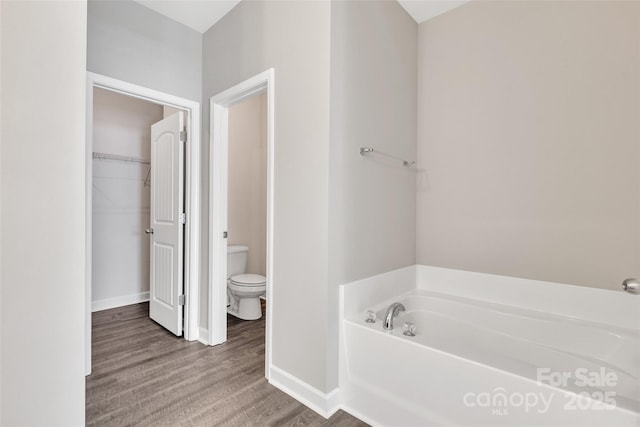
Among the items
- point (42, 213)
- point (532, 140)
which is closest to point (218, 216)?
point (42, 213)

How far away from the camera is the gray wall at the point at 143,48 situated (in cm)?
212

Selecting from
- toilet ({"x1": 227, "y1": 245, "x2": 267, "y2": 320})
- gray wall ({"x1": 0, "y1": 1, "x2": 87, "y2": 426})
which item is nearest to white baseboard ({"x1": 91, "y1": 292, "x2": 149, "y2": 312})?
toilet ({"x1": 227, "y1": 245, "x2": 267, "y2": 320})

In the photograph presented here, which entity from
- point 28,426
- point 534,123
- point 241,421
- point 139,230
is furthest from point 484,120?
point 139,230

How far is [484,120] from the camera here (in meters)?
2.23

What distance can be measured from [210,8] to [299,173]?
1.54 metres

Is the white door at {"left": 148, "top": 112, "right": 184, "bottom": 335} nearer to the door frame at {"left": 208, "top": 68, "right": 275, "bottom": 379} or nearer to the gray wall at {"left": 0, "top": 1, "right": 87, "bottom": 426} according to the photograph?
the door frame at {"left": 208, "top": 68, "right": 275, "bottom": 379}

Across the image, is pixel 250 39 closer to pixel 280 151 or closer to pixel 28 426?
pixel 280 151

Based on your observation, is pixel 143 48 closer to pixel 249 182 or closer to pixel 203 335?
pixel 249 182

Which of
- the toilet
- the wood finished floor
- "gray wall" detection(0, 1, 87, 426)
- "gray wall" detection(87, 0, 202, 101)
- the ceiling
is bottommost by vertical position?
the wood finished floor

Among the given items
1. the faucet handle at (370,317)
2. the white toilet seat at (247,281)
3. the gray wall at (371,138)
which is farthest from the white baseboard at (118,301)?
the faucet handle at (370,317)

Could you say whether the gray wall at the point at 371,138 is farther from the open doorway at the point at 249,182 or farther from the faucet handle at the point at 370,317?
the open doorway at the point at 249,182

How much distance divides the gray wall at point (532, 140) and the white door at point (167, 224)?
1.98 m

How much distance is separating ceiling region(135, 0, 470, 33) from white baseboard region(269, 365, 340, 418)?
257 centimetres

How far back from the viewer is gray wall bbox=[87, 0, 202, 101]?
2121mm
